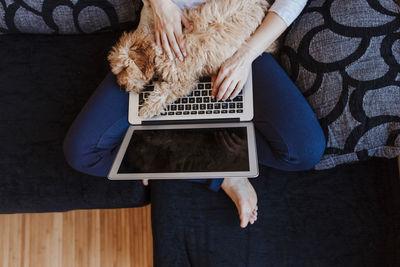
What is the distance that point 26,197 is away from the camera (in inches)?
41.9

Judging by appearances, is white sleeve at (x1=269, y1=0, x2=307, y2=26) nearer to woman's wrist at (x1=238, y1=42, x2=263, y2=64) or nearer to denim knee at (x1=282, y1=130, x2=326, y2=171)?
woman's wrist at (x1=238, y1=42, x2=263, y2=64)

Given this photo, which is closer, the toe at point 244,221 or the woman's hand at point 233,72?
the woman's hand at point 233,72

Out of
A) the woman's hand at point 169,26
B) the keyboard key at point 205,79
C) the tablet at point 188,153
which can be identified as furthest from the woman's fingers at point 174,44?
the tablet at point 188,153

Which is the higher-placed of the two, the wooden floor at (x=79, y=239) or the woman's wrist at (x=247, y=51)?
the woman's wrist at (x=247, y=51)

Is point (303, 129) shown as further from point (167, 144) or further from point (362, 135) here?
point (167, 144)

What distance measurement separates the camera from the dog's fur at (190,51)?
80 cm

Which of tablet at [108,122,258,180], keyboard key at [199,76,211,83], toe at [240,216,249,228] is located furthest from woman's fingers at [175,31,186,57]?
toe at [240,216,249,228]

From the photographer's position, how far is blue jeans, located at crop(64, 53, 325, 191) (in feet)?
2.91

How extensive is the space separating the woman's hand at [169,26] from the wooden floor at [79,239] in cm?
90

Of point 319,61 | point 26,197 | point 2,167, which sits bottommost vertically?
point 26,197

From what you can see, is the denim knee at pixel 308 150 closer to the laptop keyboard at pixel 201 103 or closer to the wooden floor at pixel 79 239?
the laptop keyboard at pixel 201 103

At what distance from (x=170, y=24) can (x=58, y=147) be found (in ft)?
2.18

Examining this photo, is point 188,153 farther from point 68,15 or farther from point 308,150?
point 68,15

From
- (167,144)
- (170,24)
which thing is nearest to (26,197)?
(167,144)
